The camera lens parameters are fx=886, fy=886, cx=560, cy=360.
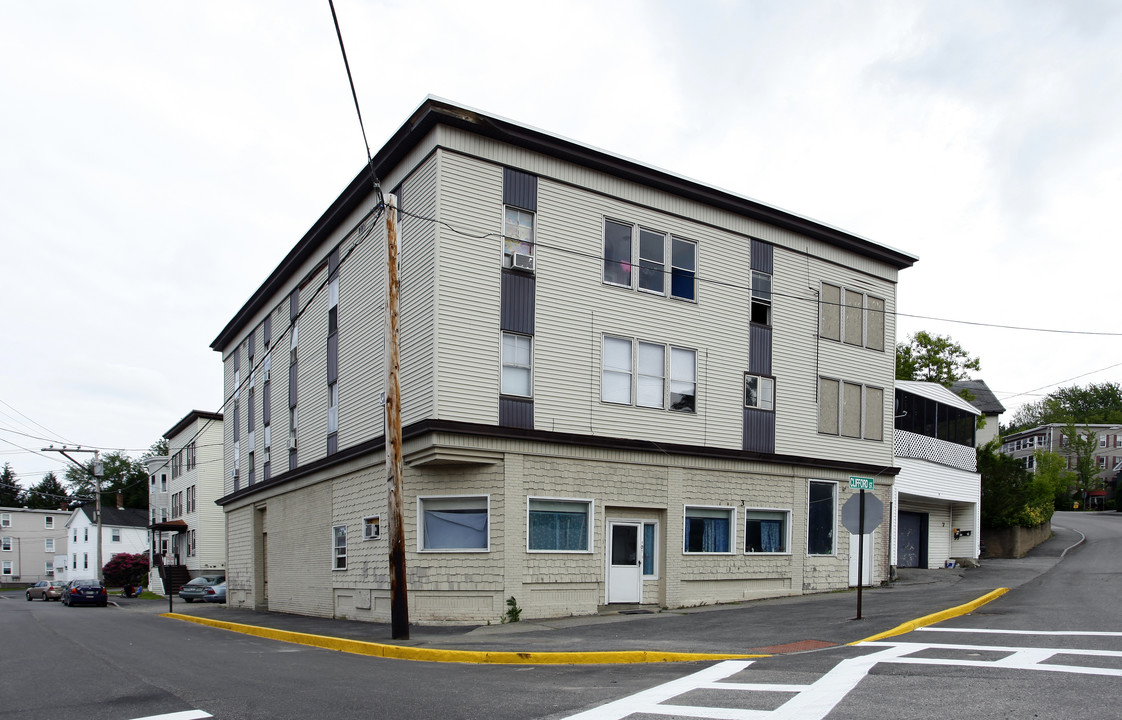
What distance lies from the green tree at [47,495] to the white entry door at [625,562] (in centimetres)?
11885

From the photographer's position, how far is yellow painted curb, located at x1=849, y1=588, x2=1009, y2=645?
13.7m

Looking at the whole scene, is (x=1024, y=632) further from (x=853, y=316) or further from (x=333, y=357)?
(x=333, y=357)

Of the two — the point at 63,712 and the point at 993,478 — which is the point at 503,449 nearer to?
the point at 63,712

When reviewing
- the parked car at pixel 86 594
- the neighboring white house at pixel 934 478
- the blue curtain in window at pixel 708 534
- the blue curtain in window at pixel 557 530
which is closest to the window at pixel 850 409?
the neighboring white house at pixel 934 478

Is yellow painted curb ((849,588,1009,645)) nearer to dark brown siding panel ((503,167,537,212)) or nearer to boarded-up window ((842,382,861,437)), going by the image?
boarded-up window ((842,382,861,437))

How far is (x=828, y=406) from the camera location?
83.7ft

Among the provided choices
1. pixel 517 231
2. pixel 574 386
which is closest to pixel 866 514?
pixel 574 386

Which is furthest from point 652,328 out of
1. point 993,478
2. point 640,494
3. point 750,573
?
point 993,478

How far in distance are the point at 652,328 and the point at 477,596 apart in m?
7.69

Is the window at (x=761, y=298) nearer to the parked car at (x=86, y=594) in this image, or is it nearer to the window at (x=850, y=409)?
the window at (x=850, y=409)

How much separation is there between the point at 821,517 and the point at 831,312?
19.4 ft

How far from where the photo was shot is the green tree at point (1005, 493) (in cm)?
3575

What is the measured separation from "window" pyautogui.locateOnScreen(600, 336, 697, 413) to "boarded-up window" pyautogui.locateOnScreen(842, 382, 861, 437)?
6.15m

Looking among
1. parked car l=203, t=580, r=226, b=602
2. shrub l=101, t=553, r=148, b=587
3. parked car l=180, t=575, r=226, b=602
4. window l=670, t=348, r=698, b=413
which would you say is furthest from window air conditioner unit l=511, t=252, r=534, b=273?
shrub l=101, t=553, r=148, b=587
